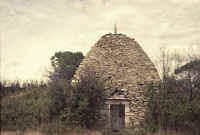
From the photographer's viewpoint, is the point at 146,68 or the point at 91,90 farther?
the point at 146,68

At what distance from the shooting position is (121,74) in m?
11.8

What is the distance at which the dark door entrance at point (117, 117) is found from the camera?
37.7 ft

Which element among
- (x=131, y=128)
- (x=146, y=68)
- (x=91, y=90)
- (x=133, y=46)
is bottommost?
(x=131, y=128)

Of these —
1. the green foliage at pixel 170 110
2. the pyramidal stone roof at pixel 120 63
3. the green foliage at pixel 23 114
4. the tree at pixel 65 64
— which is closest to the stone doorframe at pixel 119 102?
the pyramidal stone roof at pixel 120 63

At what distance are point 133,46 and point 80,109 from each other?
4.93m

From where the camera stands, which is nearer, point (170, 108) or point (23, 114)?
point (170, 108)

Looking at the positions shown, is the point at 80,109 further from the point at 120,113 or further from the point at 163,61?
the point at 163,61

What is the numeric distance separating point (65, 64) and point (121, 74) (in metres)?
16.6

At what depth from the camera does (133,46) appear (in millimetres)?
12469

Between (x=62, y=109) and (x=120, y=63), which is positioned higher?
(x=120, y=63)

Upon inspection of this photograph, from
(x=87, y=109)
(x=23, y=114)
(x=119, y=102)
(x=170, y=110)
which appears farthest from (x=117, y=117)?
(x=23, y=114)

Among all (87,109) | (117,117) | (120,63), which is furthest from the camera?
(120,63)

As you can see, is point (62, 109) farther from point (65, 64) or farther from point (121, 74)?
point (65, 64)

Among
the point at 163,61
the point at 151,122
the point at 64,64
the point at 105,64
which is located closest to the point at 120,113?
the point at 151,122
